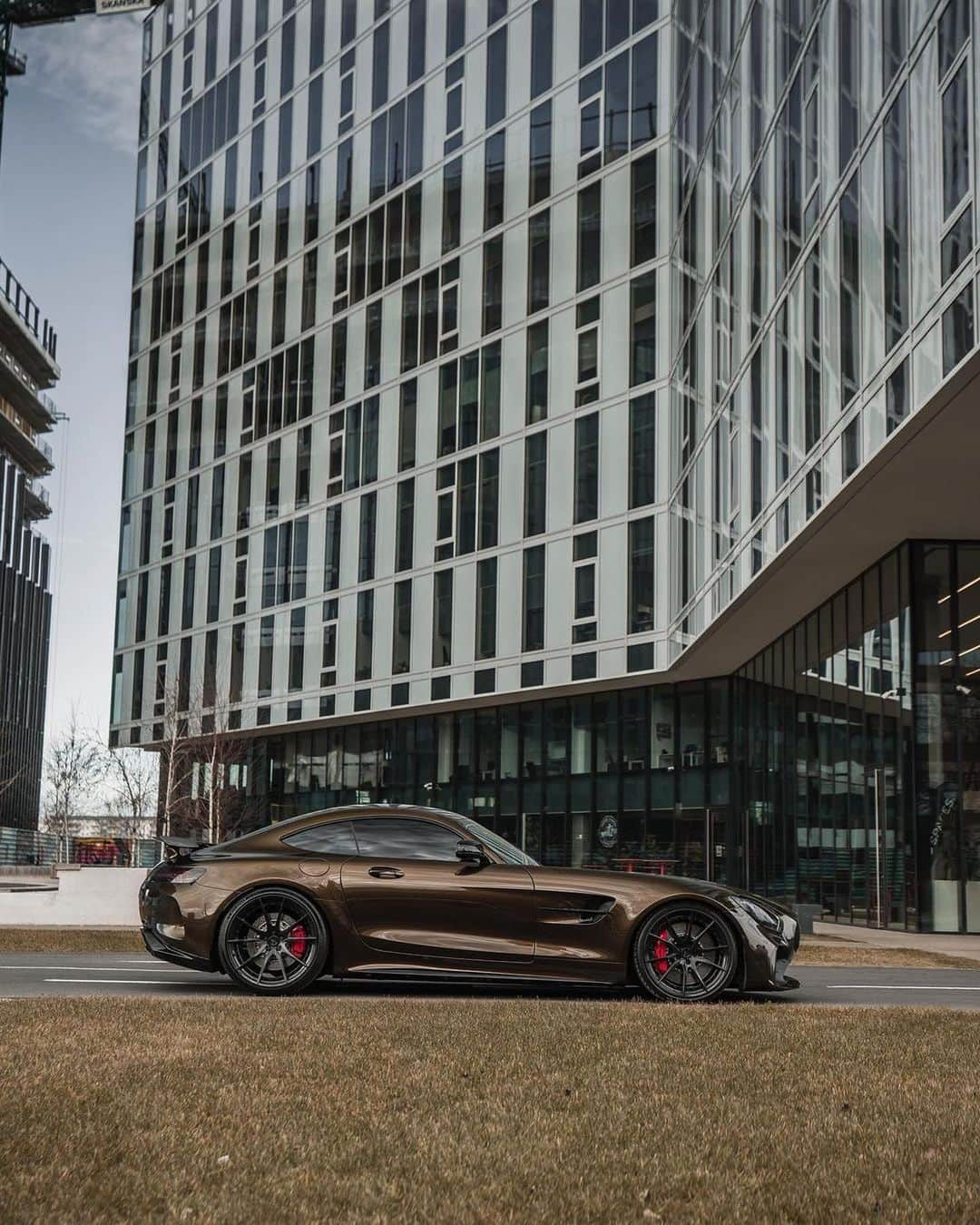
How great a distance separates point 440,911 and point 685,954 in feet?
5.40

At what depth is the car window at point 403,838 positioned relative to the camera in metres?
9.96

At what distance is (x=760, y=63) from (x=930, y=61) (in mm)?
9187

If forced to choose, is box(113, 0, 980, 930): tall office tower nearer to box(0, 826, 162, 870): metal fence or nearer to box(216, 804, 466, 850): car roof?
box(0, 826, 162, 870): metal fence

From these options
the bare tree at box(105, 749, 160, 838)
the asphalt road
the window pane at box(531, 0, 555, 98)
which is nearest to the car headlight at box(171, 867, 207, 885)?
the asphalt road

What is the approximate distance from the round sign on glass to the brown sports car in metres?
28.5

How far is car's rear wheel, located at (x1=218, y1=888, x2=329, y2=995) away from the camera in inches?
381

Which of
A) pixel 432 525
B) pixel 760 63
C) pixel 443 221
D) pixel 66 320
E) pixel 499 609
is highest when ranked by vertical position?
pixel 66 320

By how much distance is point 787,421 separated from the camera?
23.6 metres

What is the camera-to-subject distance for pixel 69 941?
17.2 meters

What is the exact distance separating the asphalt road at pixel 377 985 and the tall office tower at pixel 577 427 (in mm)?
6443

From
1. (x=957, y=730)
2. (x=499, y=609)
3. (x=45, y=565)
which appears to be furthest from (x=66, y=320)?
(x=957, y=730)

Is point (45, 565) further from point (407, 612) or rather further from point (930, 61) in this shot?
point (930, 61)

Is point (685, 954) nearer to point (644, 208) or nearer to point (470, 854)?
point (470, 854)

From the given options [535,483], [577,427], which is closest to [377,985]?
[577,427]
